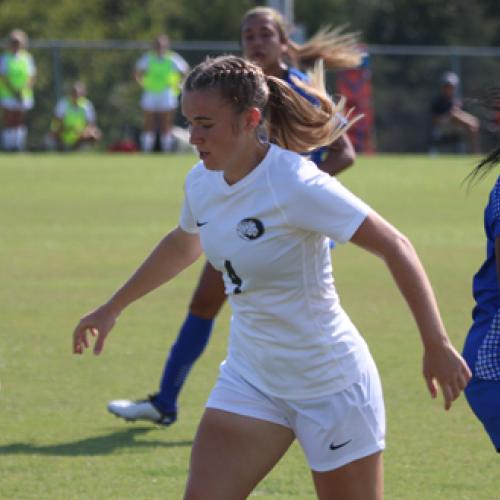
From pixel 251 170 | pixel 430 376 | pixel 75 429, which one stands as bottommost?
pixel 75 429

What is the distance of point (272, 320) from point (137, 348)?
5010 mm

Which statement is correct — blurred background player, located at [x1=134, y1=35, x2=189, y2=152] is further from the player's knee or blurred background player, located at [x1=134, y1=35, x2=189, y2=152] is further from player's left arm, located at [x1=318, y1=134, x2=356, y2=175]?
the player's knee

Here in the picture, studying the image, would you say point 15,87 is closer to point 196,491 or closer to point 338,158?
point 338,158

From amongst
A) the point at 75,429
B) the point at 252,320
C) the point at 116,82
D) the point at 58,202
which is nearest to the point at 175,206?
the point at 58,202

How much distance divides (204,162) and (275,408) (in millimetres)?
809

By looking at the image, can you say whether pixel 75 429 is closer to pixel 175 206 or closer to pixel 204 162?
pixel 204 162

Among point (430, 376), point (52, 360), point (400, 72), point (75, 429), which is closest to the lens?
point (430, 376)

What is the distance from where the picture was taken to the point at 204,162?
4.14 m

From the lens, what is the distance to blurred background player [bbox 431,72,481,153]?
2955 cm

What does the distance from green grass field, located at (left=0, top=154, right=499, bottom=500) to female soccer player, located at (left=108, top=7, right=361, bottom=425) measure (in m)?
0.16

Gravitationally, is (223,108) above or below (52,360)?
above

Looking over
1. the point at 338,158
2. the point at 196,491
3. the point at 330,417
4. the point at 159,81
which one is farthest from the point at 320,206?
the point at 159,81

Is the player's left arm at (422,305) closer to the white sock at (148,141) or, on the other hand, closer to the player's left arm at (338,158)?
the player's left arm at (338,158)

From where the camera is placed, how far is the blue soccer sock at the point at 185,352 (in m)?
6.84
